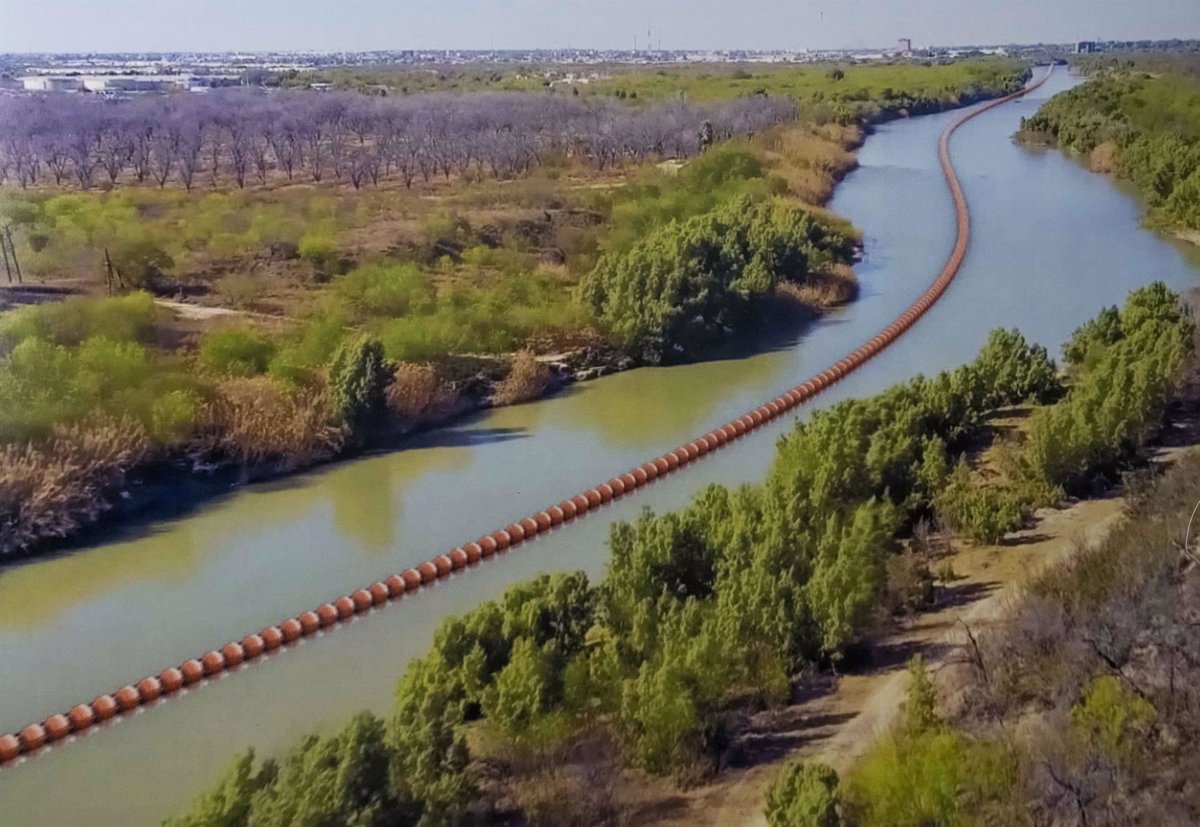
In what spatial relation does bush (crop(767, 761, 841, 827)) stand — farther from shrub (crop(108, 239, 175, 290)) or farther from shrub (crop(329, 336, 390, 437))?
shrub (crop(108, 239, 175, 290))

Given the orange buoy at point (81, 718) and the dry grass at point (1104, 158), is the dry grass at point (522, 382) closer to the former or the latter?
the orange buoy at point (81, 718)

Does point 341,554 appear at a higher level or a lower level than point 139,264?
lower

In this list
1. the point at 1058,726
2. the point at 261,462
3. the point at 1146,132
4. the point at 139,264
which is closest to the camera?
the point at 1058,726

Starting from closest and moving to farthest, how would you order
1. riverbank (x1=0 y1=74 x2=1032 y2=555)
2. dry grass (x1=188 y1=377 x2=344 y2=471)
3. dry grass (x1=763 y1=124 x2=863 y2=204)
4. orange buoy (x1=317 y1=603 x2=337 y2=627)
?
orange buoy (x1=317 y1=603 x2=337 y2=627) < riverbank (x1=0 y1=74 x2=1032 y2=555) < dry grass (x1=188 y1=377 x2=344 y2=471) < dry grass (x1=763 y1=124 x2=863 y2=204)

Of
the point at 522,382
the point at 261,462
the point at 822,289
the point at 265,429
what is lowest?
the point at 261,462

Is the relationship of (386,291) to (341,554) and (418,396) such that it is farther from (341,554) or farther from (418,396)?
(341,554)

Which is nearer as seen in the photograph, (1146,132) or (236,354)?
(236,354)

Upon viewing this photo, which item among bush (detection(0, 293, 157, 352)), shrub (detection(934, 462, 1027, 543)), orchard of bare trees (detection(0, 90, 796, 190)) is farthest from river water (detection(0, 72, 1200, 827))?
orchard of bare trees (detection(0, 90, 796, 190))

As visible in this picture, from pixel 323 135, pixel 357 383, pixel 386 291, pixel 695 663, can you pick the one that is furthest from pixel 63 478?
pixel 323 135
